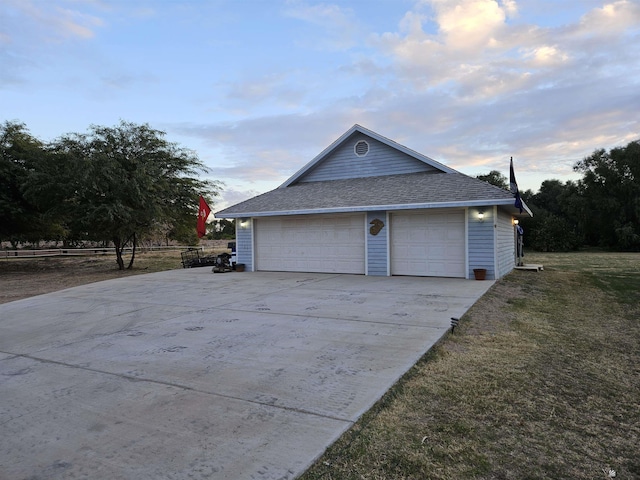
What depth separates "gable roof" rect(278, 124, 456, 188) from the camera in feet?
45.1

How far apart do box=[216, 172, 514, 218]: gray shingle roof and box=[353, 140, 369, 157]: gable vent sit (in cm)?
108

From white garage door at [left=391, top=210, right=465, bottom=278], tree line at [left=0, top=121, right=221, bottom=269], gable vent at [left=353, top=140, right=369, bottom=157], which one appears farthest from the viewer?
tree line at [left=0, top=121, right=221, bottom=269]

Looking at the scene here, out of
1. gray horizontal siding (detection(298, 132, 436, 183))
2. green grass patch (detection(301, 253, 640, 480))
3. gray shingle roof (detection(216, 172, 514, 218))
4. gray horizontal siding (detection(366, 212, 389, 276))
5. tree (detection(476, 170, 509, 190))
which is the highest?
tree (detection(476, 170, 509, 190))

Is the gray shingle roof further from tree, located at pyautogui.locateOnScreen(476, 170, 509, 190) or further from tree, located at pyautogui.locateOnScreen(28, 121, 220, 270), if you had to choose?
tree, located at pyautogui.locateOnScreen(476, 170, 509, 190)

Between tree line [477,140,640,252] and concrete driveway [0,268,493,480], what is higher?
tree line [477,140,640,252]

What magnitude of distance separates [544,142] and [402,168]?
11.9 meters

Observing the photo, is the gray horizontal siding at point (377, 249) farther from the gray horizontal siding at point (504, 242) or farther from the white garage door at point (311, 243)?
the gray horizontal siding at point (504, 242)

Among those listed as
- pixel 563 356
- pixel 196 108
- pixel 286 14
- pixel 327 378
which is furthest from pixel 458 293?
pixel 196 108

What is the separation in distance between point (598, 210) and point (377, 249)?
3122 centimetres

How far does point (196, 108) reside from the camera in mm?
16328

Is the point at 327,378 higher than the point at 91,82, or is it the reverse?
the point at 91,82

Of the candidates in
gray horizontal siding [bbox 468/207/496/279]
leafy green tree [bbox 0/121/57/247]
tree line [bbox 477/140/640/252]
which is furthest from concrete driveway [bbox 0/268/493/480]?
tree line [bbox 477/140/640/252]

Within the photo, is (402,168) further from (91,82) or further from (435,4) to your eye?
(91,82)

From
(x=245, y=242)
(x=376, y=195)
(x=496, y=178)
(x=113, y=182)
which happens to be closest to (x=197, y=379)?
(x=376, y=195)
